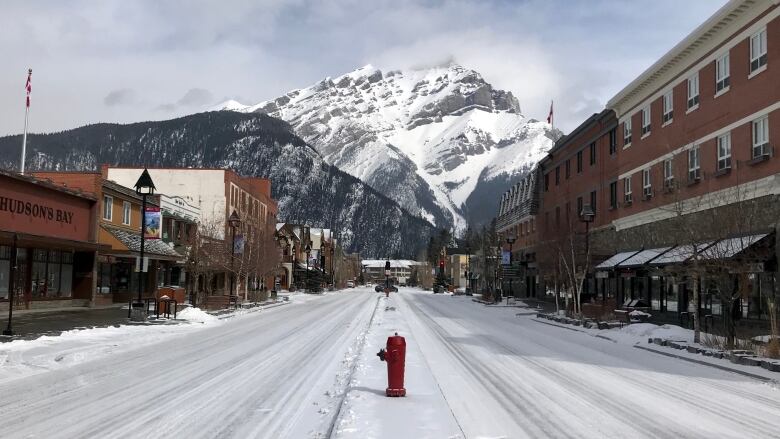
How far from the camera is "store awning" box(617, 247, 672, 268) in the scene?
30859 mm

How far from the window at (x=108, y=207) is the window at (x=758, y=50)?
104ft

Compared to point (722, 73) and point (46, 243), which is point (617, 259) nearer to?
point (722, 73)

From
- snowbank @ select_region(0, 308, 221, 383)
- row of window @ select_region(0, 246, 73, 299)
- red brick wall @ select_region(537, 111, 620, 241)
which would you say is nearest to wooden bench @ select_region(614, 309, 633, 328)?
red brick wall @ select_region(537, 111, 620, 241)

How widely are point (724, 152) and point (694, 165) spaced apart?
2706 millimetres

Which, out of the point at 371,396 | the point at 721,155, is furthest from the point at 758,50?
the point at 371,396

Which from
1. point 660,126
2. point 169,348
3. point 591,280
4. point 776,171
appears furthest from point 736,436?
point 591,280

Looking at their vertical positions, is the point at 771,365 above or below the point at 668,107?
below

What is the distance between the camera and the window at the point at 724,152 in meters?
27.1

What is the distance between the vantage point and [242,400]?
35.0 feet

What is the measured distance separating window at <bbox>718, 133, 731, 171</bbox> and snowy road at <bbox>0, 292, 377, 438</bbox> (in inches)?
699

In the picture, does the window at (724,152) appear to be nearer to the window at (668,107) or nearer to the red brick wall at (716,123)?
the red brick wall at (716,123)

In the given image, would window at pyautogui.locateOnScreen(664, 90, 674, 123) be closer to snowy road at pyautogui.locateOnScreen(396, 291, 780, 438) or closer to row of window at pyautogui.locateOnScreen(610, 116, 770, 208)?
row of window at pyautogui.locateOnScreen(610, 116, 770, 208)

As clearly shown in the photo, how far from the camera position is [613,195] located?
43062 mm

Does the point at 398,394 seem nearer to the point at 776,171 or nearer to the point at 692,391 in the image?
the point at 692,391
